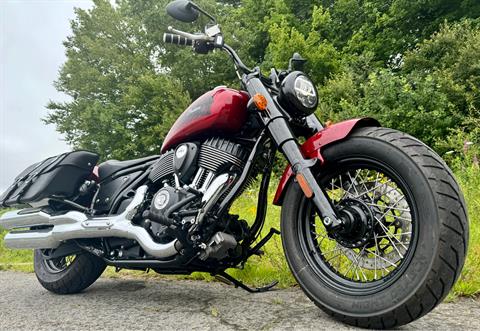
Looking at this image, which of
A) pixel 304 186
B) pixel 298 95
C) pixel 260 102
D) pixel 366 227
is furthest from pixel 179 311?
pixel 298 95

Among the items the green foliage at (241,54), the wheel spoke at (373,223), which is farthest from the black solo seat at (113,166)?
the green foliage at (241,54)

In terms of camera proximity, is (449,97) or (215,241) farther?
(449,97)

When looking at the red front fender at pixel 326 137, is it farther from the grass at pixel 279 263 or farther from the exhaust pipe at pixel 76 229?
the grass at pixel 279 263

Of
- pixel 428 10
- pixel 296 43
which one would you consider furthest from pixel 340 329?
pixel 428 10

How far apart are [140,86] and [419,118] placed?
15.7 m

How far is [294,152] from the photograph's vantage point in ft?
7.02

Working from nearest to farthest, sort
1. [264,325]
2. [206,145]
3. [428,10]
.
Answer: [264,325], [206,145], [428,10]

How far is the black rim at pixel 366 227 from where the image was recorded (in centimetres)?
190

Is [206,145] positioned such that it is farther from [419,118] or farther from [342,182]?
[419,118]

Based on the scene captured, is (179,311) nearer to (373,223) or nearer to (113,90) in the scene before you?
(373,223)

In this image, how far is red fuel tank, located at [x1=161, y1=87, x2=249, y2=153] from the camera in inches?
95.0

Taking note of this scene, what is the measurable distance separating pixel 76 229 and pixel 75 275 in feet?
1.58

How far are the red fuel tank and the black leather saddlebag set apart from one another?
99cm

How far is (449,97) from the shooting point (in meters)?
12.0
